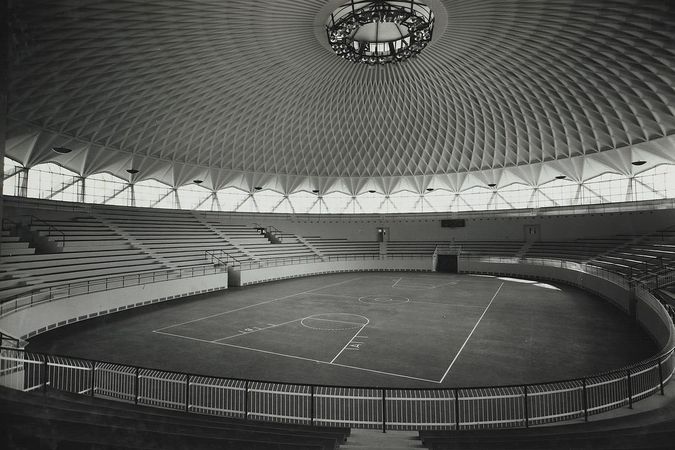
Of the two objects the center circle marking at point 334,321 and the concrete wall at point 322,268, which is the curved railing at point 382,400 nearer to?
the center circle marking at point 334,321

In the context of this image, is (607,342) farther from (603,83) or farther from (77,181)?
(77,181)

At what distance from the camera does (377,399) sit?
361 inches

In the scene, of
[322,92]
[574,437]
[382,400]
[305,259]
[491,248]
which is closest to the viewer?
[574,437]

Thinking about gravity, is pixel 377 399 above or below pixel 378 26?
below

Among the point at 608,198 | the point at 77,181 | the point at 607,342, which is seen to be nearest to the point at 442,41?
the point at 607,342

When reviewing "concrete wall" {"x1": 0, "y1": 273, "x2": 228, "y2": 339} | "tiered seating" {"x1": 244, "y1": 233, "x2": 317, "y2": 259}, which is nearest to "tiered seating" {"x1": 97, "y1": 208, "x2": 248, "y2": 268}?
"tiered seating" {"x1": 244, "y1": 233, "x2": 317, "y2": 259}

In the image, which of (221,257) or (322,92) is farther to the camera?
(221,257)

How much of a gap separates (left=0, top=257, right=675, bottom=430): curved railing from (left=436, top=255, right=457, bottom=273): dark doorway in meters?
37.1

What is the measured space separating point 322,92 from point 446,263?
88.4ft

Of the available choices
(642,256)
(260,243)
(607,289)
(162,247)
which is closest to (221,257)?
(162,247)

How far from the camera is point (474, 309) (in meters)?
21.9

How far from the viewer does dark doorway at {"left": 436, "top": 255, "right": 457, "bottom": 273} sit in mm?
46375

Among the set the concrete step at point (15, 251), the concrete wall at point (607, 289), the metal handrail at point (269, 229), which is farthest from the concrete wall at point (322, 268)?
the concrete step at point (15, 251)

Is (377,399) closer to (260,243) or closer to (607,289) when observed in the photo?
(607,289)
